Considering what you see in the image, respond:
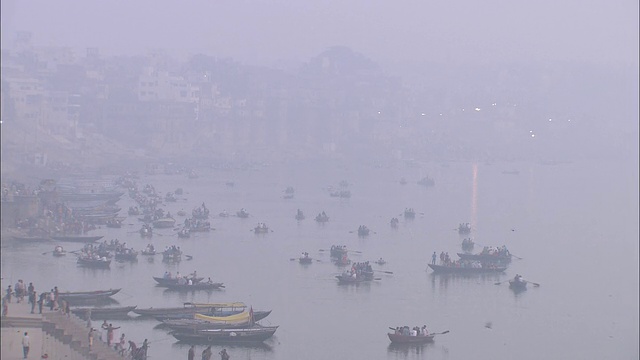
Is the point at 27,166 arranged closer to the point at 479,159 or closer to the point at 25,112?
the point at 25,112

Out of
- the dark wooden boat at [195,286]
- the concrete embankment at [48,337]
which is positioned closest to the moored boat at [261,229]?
the dark wooden boat at [195,286]

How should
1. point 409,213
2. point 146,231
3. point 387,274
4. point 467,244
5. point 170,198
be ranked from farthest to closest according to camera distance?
point 170,198
point 409,213
point 467,244
point 146,231
point 387,274

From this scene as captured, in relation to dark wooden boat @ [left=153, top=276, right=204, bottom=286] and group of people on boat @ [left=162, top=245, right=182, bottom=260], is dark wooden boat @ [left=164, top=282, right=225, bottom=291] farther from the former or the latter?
group of people on boat @ [left=162, top=245, right=182, bottom=260]

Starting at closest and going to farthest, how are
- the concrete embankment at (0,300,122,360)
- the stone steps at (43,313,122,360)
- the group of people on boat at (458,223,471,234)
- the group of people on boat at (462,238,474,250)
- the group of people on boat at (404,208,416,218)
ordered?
1. the concrete embankment at (0,300,122,360)
2. the stone steps at (43,313,122,360)
3. the group of people on boat at (462,238,474,250)
4. the group of people on boat at (458,223,471,234)
5. the group of people on boat at (404,208,416,218)

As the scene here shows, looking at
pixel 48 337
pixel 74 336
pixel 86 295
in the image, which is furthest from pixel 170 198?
pixel 48 337

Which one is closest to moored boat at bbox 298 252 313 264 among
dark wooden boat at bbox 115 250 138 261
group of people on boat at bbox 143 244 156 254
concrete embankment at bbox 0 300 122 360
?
group of people on boat at bbox 143 244 156 254

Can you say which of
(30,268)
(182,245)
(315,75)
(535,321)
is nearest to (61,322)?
(30,268)

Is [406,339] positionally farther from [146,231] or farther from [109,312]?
[146,231]
